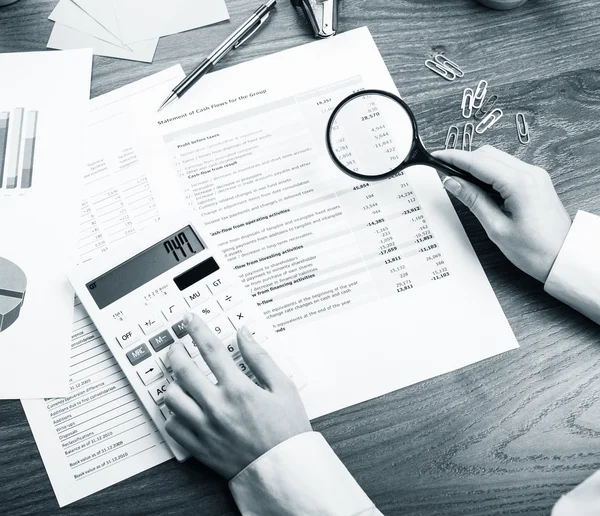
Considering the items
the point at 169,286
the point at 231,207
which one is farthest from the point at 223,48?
the point at 169,286

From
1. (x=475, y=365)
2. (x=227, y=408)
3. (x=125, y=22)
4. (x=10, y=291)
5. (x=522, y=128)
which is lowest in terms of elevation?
(x=475, y=365)

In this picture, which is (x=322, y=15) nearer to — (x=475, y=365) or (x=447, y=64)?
(x=447, y=64)

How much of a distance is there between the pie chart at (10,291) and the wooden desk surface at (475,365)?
12cm

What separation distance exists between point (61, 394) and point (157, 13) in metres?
0.56

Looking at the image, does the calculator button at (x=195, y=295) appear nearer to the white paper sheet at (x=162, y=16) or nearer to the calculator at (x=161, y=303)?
the calculator at (x=161, y=303)

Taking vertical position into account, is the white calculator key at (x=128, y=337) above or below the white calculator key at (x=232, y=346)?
above

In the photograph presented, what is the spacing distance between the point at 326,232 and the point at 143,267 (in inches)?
9.8

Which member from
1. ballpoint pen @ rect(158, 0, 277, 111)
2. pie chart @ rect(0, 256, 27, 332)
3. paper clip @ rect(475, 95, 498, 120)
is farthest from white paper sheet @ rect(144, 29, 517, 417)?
pie chart @ rect(0, 256, 27, 332)

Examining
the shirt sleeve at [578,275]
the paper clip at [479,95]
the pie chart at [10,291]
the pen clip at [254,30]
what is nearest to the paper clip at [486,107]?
the paper clip at [479,95]

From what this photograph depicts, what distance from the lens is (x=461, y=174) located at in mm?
755

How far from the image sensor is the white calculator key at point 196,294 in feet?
2.38

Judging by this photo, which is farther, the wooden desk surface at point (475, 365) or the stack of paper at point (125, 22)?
the stack of paper at point (125, 22)

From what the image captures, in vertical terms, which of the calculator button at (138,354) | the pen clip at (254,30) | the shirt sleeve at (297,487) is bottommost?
the shirt sleeve at (297,487)

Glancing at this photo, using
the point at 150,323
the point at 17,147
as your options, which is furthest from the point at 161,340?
the point at 17,147
